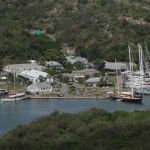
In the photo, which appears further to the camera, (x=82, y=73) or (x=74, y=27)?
(x=74, y=27)

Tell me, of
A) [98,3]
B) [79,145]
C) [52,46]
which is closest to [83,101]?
[52,46]

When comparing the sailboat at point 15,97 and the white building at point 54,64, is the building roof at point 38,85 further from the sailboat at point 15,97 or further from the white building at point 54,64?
the white building at point 54,64

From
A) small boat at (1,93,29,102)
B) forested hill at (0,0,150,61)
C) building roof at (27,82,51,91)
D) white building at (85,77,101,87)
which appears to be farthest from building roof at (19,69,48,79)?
forested hill at (0,0,150,61)

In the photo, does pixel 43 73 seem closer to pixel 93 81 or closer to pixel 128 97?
pixel 93 81

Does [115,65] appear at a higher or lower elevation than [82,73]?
higher

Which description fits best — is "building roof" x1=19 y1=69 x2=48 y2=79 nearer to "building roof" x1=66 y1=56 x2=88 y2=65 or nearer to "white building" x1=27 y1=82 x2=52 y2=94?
"white building" x1=27 y1=82 x2=52 y2=94

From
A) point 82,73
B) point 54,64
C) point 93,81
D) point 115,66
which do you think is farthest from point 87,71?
point 54,64

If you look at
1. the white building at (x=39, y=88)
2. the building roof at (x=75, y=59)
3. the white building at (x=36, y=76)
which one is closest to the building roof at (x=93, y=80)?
the white building at (x=36, y=76)
